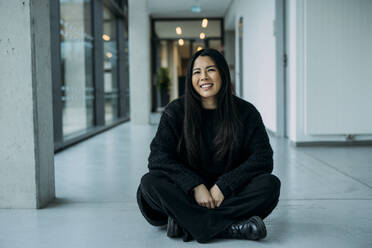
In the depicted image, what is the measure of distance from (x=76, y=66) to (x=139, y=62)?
3.27 metres

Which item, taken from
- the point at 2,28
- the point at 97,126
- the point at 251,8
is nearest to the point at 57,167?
the point at 2,28

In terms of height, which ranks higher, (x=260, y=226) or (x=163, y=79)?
(x=163, y=79)

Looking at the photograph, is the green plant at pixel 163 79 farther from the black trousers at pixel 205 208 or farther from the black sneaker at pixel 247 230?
the black sneaker at pixel 247 230

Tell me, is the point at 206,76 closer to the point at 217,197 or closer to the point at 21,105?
the point at 217,197

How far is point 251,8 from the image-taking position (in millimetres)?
9531

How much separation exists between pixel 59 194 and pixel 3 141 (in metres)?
0.69

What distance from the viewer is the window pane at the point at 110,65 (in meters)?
11.2

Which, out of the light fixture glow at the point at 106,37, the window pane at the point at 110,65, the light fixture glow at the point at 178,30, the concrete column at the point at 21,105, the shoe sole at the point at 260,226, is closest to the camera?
the shoe sole at the point at 260,226

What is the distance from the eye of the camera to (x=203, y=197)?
239cm

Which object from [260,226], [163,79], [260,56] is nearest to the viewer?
[260,226]

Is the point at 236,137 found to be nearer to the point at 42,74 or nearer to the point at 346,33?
the point at 42,74

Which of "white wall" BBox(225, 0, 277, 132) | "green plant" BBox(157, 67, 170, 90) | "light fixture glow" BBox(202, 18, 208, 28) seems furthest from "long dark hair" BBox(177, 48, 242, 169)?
"green plant" BBox(157, 67, 170, 90)

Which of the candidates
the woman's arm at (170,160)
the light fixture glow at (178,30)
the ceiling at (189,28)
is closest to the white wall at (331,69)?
the woman's arm at (170,160)

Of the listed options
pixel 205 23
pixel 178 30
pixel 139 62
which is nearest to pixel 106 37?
pixel 139 62
